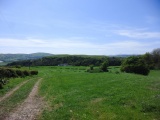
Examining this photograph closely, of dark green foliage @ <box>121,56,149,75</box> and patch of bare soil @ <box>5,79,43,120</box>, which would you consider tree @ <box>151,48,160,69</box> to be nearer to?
dark green foliage @ <box>121,56,149,75</box>

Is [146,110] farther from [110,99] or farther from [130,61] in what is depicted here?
[130,61]

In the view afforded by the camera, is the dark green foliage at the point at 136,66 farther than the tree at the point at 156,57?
No

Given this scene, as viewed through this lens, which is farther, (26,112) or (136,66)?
(136,66)

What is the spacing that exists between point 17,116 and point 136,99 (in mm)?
10838

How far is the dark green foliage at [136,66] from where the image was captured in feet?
269

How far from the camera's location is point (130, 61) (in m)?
85.2

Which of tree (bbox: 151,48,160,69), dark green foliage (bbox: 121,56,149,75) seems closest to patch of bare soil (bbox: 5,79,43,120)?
dark green foliage (bbox: 121,56,149,75)

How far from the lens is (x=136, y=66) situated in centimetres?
8231

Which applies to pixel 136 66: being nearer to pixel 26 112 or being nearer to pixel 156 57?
pixel 156 57

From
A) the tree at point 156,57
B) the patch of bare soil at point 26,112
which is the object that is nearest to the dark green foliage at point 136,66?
the tree at point 156,57

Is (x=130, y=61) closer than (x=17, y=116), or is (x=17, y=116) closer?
(x=17, y=116)

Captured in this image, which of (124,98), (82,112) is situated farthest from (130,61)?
(82,112)

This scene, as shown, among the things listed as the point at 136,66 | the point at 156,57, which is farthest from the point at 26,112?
the point at 156,57

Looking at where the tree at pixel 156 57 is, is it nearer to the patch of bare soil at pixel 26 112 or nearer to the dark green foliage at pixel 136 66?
the dark green foliage at pixel 136 66
